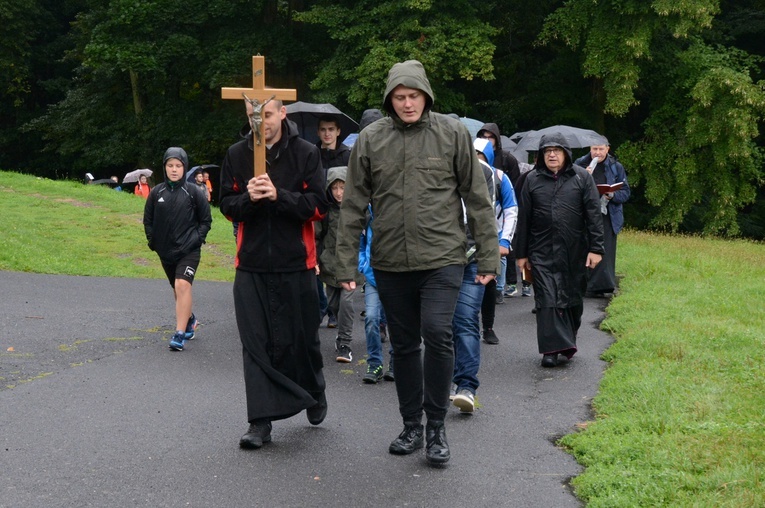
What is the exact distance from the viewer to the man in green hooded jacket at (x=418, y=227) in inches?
223

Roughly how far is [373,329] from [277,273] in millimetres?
2333

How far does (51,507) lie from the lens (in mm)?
4863

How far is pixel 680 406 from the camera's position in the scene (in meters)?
6.68

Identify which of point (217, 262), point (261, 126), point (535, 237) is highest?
point (261, 126)

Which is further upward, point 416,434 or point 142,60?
point 142,60

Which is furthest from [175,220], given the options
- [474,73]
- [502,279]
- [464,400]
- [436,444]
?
[474,73]

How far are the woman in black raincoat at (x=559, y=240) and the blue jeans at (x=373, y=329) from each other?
1485 millimetres

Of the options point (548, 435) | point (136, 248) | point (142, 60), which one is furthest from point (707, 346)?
point (142, 60)

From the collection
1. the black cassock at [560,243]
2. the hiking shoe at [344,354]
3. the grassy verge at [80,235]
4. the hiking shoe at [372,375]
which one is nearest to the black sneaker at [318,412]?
the hiking shoe at [372,375]

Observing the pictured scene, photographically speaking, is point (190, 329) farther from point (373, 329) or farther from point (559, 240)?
point (559, 240)

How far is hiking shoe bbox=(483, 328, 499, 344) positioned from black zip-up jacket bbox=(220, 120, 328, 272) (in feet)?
14.0

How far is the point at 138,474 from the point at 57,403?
1.86 meters

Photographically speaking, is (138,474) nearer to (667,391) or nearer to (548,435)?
(548,435)

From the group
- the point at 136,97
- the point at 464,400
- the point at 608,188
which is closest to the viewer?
the point at 464,400
